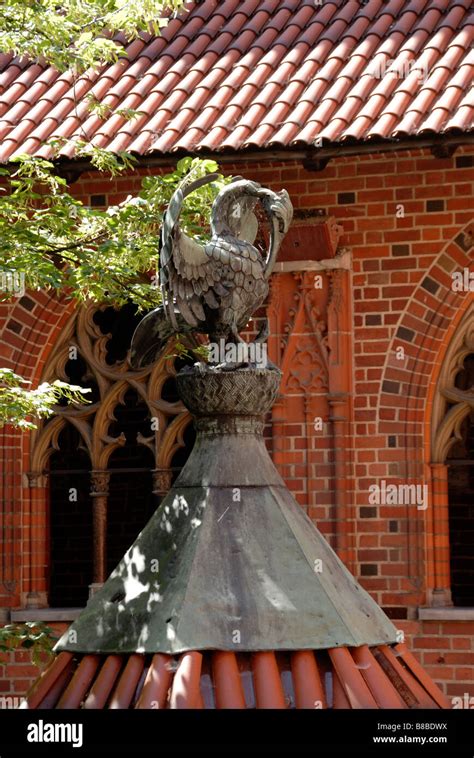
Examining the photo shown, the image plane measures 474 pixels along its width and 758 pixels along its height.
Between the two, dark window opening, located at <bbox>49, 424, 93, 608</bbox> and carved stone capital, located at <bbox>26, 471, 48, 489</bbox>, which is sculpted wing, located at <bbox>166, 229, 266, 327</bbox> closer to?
carved stone capital, located at <bbox>26, 471, 48, 489</bbox>

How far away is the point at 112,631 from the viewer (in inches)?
133

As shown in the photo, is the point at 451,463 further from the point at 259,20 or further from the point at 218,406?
the point at 218,406

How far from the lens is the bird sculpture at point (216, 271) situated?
11.7 ft

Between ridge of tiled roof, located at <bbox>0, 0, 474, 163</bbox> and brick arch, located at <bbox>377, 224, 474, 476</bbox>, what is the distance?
101 cm

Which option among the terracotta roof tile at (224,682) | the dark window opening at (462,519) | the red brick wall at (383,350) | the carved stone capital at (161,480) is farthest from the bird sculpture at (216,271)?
the dark window opening at (462,519)

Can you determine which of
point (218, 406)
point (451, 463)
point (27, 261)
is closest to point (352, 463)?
point (451, 463)

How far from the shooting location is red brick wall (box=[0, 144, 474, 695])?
896 centimetres

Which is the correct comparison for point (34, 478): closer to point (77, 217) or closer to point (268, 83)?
point (268, 83)

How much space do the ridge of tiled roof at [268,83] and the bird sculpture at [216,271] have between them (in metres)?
4.60

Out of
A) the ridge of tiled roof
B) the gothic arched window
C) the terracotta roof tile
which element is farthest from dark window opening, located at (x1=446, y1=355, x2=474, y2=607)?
the terracotta roof tile

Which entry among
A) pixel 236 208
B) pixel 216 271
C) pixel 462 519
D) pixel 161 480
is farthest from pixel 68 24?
pixel 462 519

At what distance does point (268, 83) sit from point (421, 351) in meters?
2.02

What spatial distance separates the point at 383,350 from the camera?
909 cm

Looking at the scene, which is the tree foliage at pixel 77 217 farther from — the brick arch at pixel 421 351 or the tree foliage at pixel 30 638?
the brick arch at pixel 421 351
